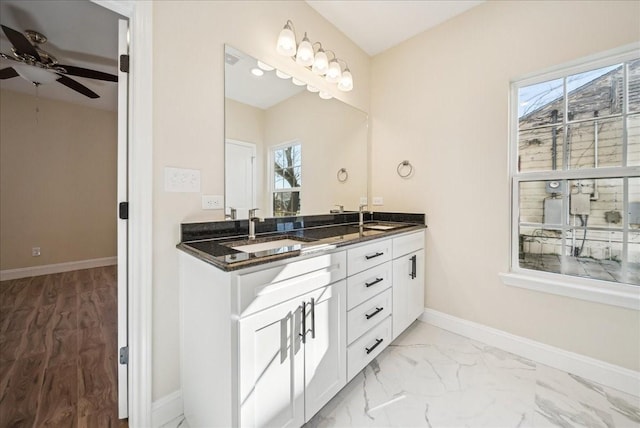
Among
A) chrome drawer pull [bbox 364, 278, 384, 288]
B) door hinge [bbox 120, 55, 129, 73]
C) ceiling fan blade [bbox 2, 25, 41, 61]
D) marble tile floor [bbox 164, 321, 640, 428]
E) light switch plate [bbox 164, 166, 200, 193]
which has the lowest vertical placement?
marble tile floor [bbox 164, 321, 640, 428]

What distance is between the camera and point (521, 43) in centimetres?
184

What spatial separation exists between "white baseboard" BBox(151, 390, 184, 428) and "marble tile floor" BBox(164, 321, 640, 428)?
35 millimetres

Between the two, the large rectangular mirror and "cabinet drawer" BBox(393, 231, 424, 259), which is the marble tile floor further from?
the large rectangular mirror

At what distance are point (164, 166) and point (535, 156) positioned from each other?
2464 millimetres

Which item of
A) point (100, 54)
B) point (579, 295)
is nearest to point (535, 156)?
point (579, 295)

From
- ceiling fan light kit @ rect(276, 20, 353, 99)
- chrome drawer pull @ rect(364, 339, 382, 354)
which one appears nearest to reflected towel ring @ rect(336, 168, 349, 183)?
ceiling fan light kit @ rect(276, 20, 353, 99)

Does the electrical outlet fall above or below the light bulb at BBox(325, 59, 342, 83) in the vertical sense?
below

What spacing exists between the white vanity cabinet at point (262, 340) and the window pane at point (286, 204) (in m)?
0.71

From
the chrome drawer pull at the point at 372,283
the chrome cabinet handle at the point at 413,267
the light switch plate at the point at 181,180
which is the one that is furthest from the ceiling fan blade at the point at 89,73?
the chrome cabinet handle at the point at 413,267

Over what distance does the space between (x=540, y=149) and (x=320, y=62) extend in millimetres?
1771

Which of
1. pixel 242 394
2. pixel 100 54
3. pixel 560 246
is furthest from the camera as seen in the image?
pixel 100 54

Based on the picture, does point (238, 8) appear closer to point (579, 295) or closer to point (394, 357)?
point (394, 357)

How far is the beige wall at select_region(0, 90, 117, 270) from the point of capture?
141 inches

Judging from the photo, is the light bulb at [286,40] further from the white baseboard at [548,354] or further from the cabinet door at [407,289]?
the white baseboard at [548,354]
